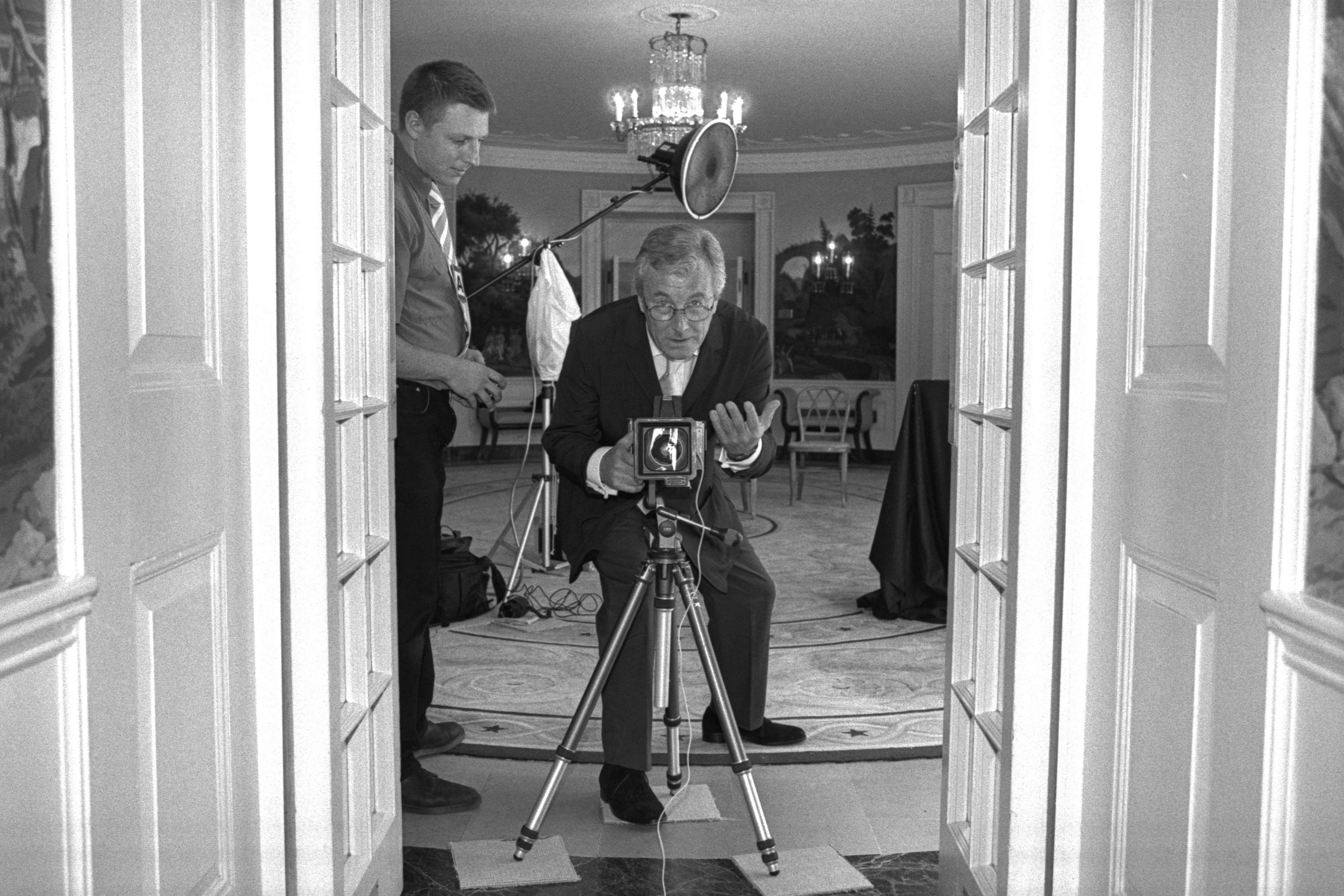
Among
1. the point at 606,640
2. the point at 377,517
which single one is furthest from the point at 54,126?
the point at 606,640

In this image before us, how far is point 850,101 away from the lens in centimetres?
976

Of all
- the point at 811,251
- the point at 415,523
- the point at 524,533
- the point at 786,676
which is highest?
the point at 811,251

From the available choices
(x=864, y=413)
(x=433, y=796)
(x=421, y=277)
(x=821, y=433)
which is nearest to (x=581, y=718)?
(x=433, y=796)

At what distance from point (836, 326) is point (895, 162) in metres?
1.59

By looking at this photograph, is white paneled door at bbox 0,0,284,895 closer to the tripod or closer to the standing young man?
the tripod

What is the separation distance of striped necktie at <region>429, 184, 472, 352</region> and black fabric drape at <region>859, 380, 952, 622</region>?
232 cm

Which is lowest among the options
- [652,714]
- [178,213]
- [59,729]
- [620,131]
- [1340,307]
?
[652,714]

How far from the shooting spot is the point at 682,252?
9.44ft

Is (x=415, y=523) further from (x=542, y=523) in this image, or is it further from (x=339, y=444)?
(x=542, y=523)

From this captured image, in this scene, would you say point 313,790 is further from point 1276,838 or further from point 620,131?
point 620,131

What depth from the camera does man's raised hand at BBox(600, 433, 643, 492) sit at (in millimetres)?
2744

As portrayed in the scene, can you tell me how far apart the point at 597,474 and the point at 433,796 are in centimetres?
85

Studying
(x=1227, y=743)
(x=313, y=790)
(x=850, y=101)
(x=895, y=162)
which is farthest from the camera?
(x=895, y=162)

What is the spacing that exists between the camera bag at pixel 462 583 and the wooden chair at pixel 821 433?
12.0 feet
